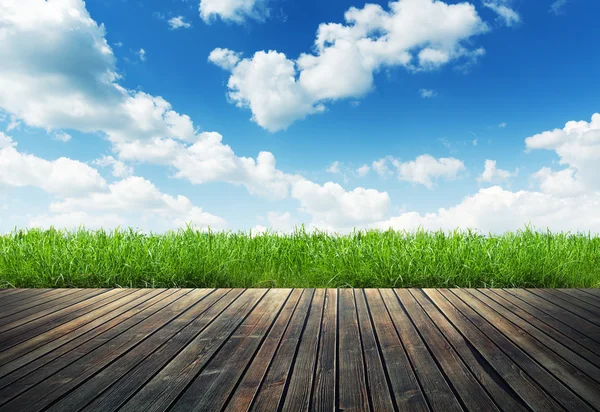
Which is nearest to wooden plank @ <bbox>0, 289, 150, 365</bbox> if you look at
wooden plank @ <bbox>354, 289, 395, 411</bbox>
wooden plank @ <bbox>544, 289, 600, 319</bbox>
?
wooden plank @ <bbox>354, 289, 395, 411</bbox>

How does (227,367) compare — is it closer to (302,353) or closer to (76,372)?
(302,353)

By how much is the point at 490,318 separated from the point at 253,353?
1.66 metres

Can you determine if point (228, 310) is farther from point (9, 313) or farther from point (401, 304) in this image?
point (9, 313)

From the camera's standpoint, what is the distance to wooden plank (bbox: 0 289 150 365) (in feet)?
7.56

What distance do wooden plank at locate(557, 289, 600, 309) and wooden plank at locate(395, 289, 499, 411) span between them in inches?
59.5

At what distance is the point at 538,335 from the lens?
8.35ft

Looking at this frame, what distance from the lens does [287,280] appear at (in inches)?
177

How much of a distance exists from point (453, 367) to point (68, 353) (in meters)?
1.93

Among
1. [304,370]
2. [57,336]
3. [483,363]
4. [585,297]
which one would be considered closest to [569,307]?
[585,297]

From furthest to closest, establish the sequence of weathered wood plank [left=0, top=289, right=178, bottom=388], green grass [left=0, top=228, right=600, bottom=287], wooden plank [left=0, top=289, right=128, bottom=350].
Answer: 1. green grass [left=0, top=228, right=600, bottom=287]
2. wooden plank [left=0, top=289, right=128, bottom=350]
3. weathered wood plank [left=0, top=289, right=178, bottom=388]

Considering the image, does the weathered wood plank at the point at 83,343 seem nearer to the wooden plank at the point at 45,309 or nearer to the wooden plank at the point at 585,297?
the wooden plank at the point at 45,309

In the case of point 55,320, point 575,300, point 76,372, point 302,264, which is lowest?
point 76,372

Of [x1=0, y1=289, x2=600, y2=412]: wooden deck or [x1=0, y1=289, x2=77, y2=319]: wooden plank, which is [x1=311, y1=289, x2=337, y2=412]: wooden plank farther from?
[x1=0, y1=289, x2=77, y2=319]: wooden plank

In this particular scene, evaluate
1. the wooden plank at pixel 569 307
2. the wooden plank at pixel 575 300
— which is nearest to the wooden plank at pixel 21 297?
the wooden plank at pixel 569 307
